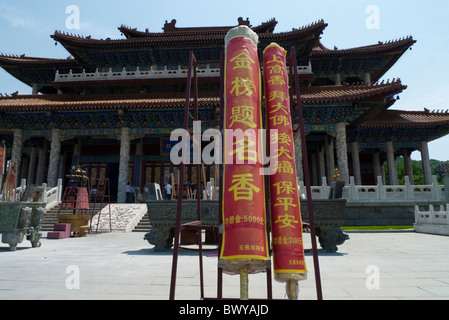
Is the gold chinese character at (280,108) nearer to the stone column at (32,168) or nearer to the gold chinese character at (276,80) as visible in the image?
the gold chinese character at (276,80)

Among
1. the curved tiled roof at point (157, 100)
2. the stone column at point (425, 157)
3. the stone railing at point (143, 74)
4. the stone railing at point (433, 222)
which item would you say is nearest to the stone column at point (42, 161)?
the curved tiled roof at point (157, 100)

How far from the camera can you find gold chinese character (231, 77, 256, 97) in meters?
1.77

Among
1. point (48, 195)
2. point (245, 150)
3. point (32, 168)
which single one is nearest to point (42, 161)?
point (32, 168)

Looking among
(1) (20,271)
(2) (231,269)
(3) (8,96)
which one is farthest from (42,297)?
(3) (8,96)

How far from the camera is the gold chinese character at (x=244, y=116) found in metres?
1.71

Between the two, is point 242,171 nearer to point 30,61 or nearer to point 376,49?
point 376,49

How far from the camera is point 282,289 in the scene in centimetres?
273

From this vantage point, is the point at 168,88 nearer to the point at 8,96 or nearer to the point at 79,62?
the point at 79,62

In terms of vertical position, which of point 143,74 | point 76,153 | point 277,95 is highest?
point 143,74

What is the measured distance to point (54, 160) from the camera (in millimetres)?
13891

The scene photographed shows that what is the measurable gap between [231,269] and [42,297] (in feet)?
6.27

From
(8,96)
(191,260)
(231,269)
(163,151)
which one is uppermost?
(8,96)

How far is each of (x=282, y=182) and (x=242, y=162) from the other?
30cm

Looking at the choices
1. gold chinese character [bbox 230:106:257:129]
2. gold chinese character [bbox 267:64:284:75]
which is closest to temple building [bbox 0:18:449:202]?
gold chinese character [bbox 267:64:284:75]
